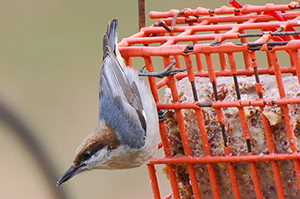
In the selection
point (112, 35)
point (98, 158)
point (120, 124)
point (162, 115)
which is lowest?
point (98, 158)

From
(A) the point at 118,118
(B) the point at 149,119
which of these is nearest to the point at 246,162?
(B) the point at 149,119

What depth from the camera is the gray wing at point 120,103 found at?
7.94 feet

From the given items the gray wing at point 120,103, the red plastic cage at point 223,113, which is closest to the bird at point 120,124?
the gray wing at point 120,103

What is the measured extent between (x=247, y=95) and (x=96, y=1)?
2.92 meters

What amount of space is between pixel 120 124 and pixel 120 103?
0.11 meters

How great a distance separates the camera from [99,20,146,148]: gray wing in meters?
2.42

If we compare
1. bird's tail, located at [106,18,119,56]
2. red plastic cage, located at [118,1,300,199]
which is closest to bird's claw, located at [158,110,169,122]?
red plastic cage, located at [118,1,300,199]

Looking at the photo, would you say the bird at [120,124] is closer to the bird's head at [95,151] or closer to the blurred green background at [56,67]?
the bird's head at [95,151]

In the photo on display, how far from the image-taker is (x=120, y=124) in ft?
8.09

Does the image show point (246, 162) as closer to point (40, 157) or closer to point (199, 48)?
point (199, 48)

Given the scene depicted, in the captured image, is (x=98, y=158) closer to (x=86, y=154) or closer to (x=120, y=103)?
(x=86, y=154)

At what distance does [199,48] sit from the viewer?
76.1 inches

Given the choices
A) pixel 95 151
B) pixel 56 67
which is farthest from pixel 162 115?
pixel 56 67

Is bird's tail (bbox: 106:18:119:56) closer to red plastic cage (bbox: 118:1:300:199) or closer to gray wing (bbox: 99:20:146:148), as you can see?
gray wing (bbox: 99:20:146:148)
